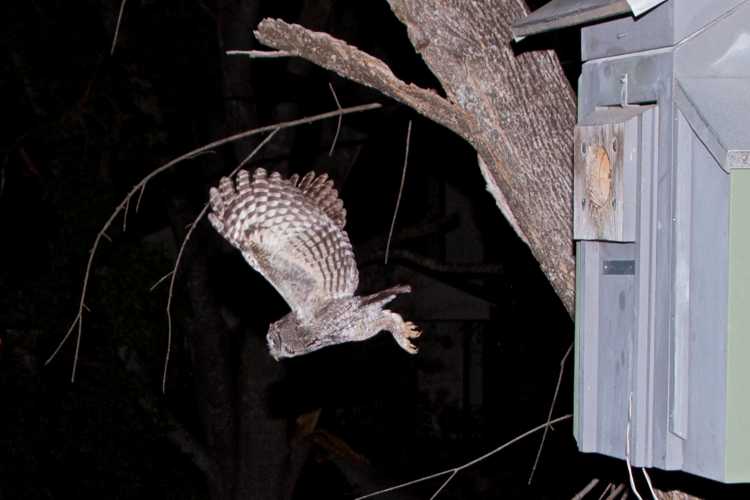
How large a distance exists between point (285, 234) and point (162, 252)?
123 inches

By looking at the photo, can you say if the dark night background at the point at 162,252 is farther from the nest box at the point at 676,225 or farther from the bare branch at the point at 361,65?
the nest box at the point at 676,225

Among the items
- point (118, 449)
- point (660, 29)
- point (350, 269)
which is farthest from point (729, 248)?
point (118, 449)

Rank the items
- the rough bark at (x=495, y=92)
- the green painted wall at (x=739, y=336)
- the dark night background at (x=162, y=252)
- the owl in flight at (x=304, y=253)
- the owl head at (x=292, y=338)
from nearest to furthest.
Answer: the green painted wall at (x=739, y=336)
the rough bark at (x=495, y=92)
the owl in flight at (x=304, y=253)
the owl head at (x=292, y=338)
the dark night background at (x=162, y=252)

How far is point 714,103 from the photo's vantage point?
1.85m

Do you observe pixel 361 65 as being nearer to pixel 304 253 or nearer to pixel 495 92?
pixel 495 92

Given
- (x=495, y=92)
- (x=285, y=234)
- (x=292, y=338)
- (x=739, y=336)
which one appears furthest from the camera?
(x=292, y=338)

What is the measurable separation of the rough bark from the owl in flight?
0.38m

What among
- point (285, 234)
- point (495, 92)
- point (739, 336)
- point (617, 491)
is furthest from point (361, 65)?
point (617, 491)

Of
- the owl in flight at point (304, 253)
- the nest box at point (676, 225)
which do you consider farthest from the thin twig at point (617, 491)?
the nest box at point (676, 225)

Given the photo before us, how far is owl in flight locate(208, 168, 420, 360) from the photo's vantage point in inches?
106

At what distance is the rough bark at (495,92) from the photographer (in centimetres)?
236

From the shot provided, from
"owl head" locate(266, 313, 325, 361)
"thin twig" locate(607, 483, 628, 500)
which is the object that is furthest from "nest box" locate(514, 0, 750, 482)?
"owl head" locate(266, 313, 325, 361)

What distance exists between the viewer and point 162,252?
5.73 m

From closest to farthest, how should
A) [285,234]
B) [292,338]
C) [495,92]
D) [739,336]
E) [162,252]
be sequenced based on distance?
1. [739,336]
2. [495,92]
3. [285,234]
4. [292,338]
5. [162,252]
